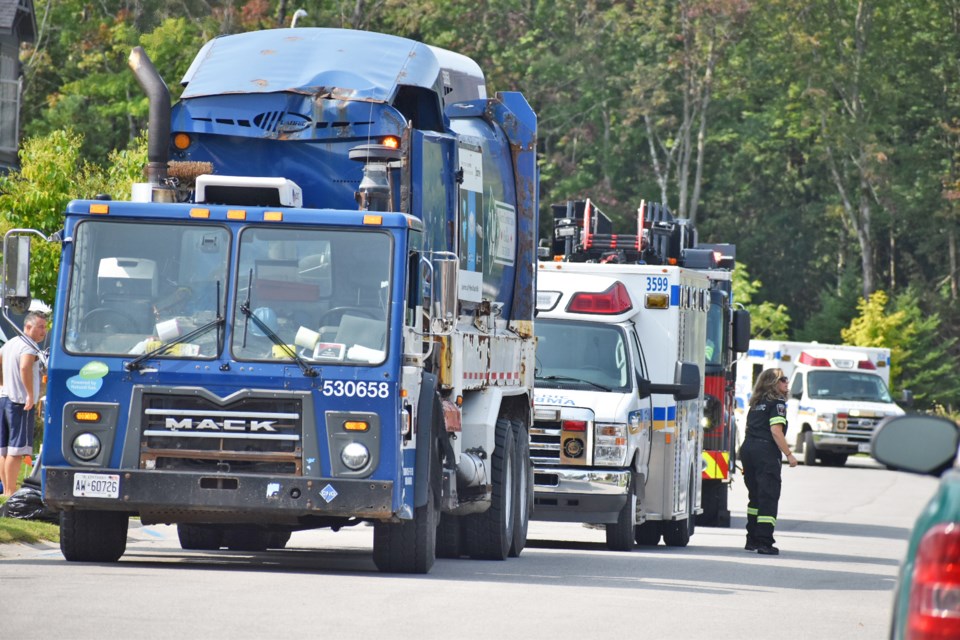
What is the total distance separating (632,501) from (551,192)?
143ft

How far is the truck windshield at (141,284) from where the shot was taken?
1253 centimetres

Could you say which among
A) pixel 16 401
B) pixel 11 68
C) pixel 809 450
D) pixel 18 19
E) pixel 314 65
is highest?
pixel 18 19

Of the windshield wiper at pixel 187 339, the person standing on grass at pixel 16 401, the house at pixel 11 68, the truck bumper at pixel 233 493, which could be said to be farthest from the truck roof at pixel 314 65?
the house at pixel 11 68

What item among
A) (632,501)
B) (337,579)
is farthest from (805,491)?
(337,579)

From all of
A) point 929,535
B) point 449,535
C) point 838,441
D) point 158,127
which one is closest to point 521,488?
point 449,535

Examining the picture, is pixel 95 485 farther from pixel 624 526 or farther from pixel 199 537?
pixel 624 526

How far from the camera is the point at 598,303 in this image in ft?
60.4

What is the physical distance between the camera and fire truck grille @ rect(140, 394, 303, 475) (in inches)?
485

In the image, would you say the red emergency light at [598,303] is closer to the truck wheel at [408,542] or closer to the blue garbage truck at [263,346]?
the blue garbage truck at [263,346]

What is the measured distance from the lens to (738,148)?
66438 millimetres

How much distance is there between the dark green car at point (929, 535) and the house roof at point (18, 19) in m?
38.8

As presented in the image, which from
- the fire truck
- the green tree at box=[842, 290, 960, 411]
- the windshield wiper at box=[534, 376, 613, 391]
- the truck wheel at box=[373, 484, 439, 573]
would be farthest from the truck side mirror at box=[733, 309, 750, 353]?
the green tree at box=[842, 290, 960, 411]

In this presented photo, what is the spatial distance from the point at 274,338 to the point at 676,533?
7.55 metres

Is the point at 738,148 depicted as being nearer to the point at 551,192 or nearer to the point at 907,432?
the point at 551,192
